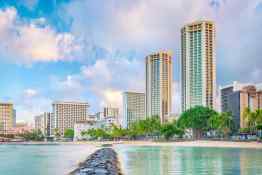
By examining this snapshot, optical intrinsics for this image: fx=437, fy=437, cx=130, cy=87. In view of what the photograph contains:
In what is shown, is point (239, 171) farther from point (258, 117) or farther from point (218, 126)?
point (218, 126)

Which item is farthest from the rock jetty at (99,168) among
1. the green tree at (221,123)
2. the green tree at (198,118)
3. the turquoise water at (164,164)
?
the green tree at (198,118)

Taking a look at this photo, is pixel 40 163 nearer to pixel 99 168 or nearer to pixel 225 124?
pixel 99 168

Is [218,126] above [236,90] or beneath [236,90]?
beneath

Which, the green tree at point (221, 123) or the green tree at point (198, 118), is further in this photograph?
the green tree at point (198, 118)

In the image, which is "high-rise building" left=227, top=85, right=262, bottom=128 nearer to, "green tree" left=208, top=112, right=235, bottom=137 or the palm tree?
the palm tree

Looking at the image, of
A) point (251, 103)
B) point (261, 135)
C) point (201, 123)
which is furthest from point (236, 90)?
point (261, 135)

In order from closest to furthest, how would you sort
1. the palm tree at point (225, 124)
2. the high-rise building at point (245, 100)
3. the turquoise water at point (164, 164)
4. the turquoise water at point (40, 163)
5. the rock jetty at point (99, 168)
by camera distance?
the rock jetty at point (99, 168)
the turquoise water at point (164, 164)
the turquoise water at point (40, 163)
the palm tree at point (225, 124)
the high-rise building at point (245, 100)

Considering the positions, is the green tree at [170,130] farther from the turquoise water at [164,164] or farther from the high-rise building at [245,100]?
the turquoise water at [164,164]

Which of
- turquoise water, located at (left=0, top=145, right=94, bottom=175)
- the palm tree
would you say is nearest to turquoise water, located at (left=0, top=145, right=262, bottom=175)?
turquoise water, located at (left=0, top=145, right=94, bottom=175)

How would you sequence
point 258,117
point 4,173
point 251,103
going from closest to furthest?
point 4,173 < point 258,117 < point 251,103

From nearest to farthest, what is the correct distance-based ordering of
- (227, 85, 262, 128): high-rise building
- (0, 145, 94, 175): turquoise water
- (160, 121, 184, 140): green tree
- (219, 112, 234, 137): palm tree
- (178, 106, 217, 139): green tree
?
(0, 145, 94, 175): turquoise water → (219, 112, 234, 137): palm tree → (178, 106, 217, 139): green tree → (160, 121, 184, 140): green tree → (227, 85, 262, 128): high-rise building

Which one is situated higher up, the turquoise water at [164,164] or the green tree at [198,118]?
the green tree at [198,118]

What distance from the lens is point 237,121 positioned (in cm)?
19325

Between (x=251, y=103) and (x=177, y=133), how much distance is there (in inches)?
1668
